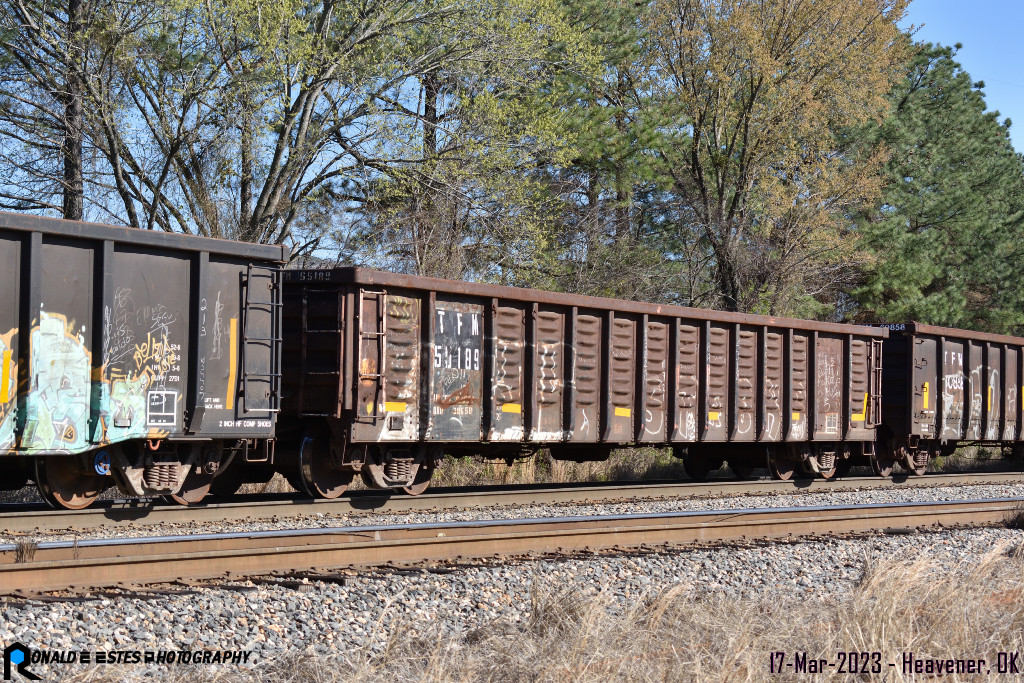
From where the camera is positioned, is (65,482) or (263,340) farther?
(263,340)

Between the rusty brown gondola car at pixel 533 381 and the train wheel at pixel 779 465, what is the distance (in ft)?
0.09

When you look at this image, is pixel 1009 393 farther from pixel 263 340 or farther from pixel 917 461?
pixel 263 340

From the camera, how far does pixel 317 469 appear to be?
12.5m

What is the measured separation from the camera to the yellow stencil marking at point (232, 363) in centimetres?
1097

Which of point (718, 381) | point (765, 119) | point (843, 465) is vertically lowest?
Answer: point (843, 465)

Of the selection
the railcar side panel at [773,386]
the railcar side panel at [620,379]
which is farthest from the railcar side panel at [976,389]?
the railcar side panel at [620,379]

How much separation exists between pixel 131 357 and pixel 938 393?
16691 mm

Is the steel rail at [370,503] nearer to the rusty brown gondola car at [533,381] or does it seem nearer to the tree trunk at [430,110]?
the rusty brown gondola car at [533,381]

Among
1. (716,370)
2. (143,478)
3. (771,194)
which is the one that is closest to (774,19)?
(771,194)

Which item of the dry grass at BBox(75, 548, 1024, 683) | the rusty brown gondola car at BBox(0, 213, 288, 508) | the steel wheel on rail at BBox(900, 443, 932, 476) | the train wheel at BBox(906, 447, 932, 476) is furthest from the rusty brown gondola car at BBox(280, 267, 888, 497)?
the dry grass at BBox(75, 548, 1024, 683)

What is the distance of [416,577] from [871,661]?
3.29 m

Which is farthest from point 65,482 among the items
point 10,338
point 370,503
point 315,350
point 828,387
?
point 828,387

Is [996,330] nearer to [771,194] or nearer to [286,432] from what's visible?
[771,194]

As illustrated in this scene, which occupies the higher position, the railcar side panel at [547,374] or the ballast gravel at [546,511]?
the railcar side panel at [547,374]
